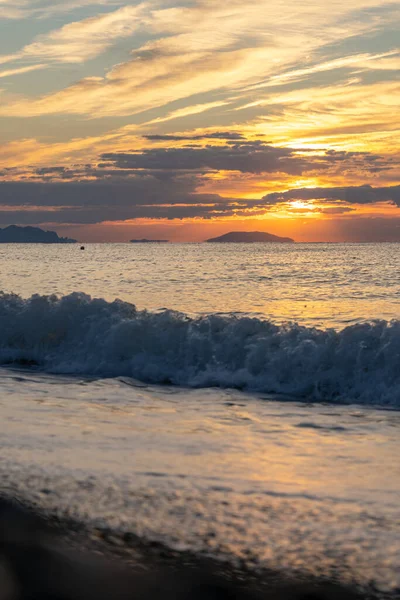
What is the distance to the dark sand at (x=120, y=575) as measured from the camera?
4562 millimetres

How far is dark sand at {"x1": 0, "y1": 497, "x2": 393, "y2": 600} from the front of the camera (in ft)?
15.0

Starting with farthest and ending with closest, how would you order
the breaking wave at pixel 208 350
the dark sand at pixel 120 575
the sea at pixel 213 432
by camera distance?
1. the breaking wave at pixel 208 350
2. the sea at pixel 213 432
3. the dark sand at pixel 120 575

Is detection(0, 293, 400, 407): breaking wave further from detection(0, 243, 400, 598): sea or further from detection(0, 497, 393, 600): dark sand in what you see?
detection(0, 497, 393, 600): dark sand

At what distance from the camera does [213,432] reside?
901 cm

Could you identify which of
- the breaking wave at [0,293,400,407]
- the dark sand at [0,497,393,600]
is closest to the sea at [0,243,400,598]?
the breaking wave at [0,293,400,407]

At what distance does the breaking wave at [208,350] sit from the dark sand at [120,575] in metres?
7.90

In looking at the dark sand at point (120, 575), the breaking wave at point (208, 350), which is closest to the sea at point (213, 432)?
the breaking wave at point (208, 350)

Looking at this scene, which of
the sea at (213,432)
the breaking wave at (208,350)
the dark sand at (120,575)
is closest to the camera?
the dark sand at (120,575)

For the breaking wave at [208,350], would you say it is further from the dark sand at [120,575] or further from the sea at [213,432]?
the dark sand at [120,575]

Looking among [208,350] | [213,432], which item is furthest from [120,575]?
[208,350]

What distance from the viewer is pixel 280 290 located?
→ 39.2 metres

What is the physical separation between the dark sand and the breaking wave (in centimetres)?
790

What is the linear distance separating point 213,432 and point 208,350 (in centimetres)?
675

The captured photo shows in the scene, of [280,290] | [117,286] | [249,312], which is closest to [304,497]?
[249,312]
